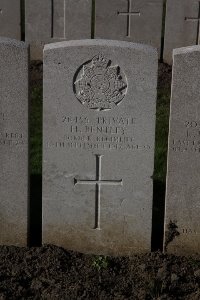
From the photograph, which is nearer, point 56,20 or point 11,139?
point 11,139

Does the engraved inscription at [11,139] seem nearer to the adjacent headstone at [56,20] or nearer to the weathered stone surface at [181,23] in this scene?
the adjacent headstone at [56,20]

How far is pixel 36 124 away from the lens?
8930mm

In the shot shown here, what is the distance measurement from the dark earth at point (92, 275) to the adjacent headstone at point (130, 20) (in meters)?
6.05

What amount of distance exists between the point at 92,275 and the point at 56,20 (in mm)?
6518

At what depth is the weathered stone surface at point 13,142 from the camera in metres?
5.55

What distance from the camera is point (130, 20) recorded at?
11.4m

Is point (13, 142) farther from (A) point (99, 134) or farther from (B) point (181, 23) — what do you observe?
(B) point (181, 23)

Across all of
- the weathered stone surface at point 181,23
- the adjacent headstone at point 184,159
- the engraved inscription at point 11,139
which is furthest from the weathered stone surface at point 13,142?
the weathered stone surface at point 181,23

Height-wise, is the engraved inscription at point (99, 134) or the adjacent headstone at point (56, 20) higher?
the adjacent headstone at point (56, 20)

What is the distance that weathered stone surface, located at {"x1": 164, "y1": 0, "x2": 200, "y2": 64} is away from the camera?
11.3m

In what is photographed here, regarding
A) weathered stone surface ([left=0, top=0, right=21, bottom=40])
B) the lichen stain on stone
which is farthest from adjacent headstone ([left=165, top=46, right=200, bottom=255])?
weathered stone surface ([left=0, top=0, right=21, bottom=40])

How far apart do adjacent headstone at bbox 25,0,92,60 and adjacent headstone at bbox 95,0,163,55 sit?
0.21m

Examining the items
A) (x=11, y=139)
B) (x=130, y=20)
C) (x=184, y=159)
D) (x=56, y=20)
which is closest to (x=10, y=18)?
(x=56, y=20)

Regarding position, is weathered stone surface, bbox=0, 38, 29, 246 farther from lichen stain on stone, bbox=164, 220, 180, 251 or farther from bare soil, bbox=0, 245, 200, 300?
lichen stain on stone, bbox=164, 220, 180, 251
